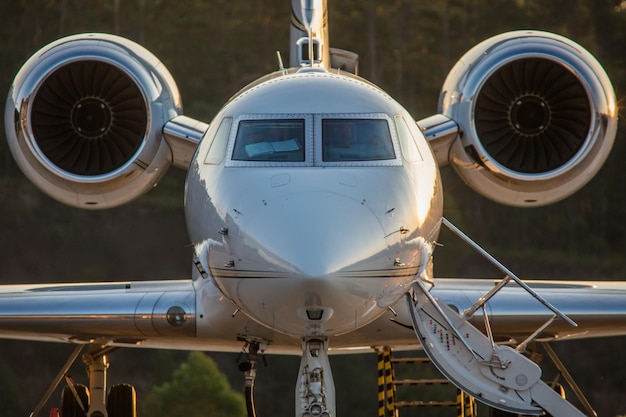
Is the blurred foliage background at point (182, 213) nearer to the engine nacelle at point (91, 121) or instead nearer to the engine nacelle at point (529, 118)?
the engine nacelle at point (529, 118)

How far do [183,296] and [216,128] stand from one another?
2.28 meters

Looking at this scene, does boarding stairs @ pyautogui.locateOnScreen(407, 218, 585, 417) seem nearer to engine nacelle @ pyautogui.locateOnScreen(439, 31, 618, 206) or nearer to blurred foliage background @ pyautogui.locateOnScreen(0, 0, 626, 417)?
engine nacelle @ pyautogui.locateOnScreen(439, 31, 618, 206)

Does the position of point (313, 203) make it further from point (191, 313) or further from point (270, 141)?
point (191, 313)

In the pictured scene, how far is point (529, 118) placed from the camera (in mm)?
13680

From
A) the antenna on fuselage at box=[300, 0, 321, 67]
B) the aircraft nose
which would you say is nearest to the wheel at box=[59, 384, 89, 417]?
the antenna on fuselage at box=[300, 0, 321, 67]

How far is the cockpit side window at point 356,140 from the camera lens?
382 inches

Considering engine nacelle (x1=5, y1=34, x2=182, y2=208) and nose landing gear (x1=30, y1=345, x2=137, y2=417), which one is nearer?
engine nacelle (x1=5, y1=34, x2=182, y2=208)

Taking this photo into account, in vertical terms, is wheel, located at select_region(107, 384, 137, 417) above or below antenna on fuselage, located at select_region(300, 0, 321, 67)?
below

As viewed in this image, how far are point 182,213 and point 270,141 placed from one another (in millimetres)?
21595

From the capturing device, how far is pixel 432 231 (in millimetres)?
9930

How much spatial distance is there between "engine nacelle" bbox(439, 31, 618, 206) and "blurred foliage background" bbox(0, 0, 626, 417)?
12.4 meters

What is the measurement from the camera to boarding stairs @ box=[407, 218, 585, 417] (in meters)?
10.0

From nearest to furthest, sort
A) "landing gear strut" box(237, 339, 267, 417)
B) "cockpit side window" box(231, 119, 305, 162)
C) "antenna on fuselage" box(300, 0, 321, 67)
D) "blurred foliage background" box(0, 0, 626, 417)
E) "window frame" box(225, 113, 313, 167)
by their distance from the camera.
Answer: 1. "window frame" box(225, 113, 313, 167)
2. "cockpit side window" box(231, 119, 305, 162)
3. "landing gear strut" box(237, 339, 267, 417)
4. "antenna on fuselage" box(300, 0, 321, 67)
5. "blurred foliage background" box(0, 0, 626, 417)

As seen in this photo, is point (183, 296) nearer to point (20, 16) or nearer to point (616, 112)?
point (616, 112)
